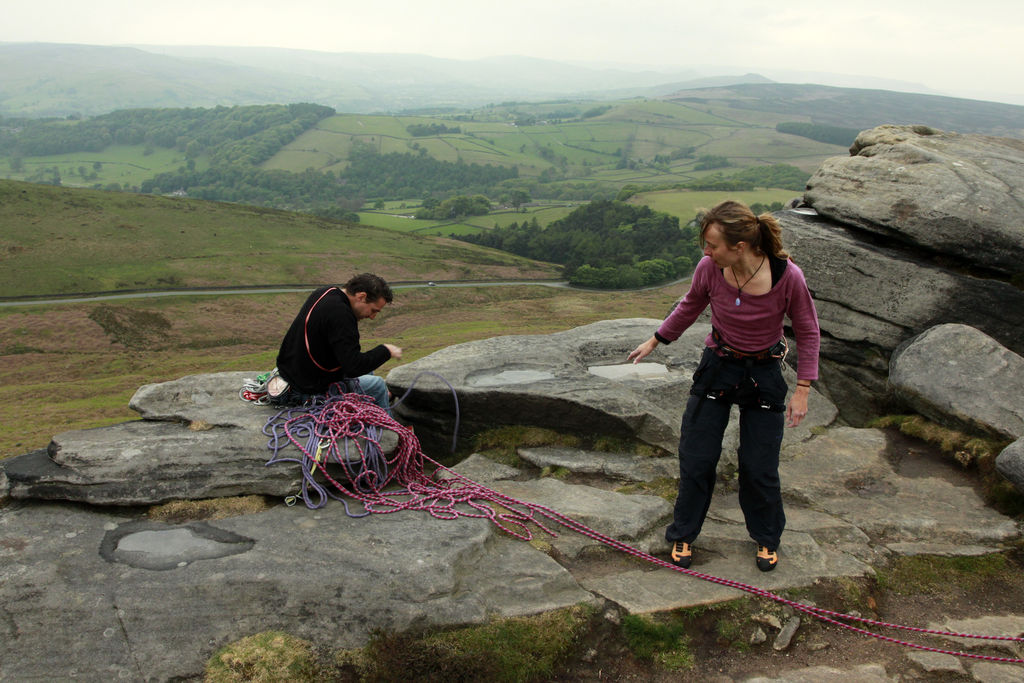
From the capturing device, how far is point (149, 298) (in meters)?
84.8

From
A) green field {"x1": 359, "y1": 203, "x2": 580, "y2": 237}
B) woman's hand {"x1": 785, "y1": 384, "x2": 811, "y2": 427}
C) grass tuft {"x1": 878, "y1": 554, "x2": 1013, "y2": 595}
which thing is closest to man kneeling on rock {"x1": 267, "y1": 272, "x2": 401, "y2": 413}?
woman's hand {"x1": 785, "y1": 384, "x2": 811, "y2": 427}

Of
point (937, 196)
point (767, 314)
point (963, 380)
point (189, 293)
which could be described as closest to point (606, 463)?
point (767, 314)

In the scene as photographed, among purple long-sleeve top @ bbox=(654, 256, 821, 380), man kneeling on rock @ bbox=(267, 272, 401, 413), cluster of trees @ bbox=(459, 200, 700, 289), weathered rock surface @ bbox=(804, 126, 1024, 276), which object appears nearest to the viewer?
→ purple long-sleeve top @ bbox=(654, 256, 821, 380)

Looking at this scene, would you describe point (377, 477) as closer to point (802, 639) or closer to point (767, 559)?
point (767, 559)

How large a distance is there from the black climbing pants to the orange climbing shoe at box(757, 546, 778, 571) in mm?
113

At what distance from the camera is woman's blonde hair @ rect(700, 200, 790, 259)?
25.3ft

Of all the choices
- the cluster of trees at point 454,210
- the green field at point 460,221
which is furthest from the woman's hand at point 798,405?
the cluster of trees at point 454,210

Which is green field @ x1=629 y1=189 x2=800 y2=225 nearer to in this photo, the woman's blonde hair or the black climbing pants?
the black climbing pants

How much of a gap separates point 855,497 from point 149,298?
300ft

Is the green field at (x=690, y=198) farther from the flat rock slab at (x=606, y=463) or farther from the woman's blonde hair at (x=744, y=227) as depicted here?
the woman's blonde hair at (x=744, y=227)

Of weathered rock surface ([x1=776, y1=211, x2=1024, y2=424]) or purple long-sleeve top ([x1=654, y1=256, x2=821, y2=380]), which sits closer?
purple long-sleeve top ([x1=654, y1=256, x2=821, y2=380])

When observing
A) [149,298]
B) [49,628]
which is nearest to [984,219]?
[49,628]

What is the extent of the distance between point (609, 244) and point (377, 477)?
138378mm

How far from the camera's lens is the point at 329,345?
1088 cm
